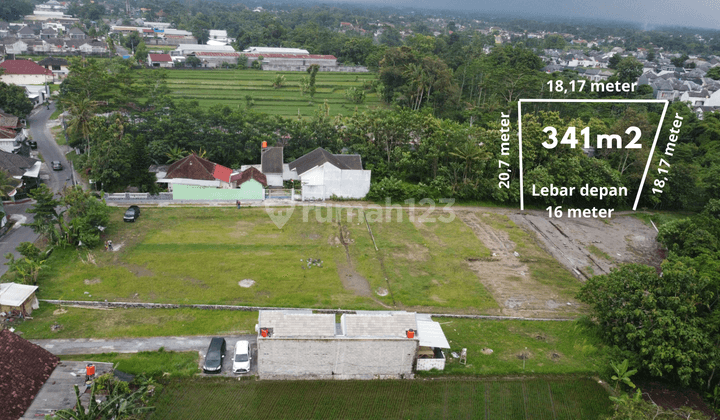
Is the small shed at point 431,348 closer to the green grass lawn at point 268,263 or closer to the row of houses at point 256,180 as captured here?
the green grass lawn at point 268,263

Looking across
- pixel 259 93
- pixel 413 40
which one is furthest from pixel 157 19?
pixel 259 93

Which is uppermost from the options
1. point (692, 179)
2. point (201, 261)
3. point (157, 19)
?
point (157, 19)

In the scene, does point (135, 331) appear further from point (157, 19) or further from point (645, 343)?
point (157, 19)

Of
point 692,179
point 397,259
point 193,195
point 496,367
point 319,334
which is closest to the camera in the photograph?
point 319,334

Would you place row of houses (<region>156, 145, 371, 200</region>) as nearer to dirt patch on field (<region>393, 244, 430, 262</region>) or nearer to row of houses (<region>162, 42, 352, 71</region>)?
dirt patch on field (<region>393, 244, 430, 262</region>)

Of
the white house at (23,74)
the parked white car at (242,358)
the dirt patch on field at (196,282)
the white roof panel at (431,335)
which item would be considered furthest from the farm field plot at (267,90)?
the parked white car at (242,358)

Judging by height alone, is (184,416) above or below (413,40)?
below

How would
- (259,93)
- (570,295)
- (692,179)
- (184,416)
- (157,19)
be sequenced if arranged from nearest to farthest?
(184,416) < (570,295) < (692,179) < (259,93) < (157,19)

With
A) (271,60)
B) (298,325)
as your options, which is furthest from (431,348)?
(271,60)
